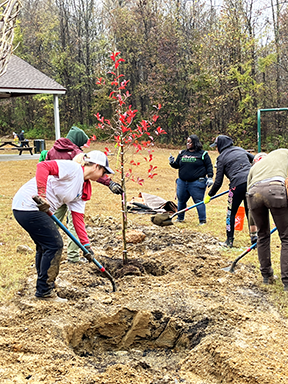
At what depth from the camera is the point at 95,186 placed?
527 inches

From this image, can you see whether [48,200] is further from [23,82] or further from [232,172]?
[23,82]

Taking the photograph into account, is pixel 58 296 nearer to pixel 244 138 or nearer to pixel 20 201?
pixel 20 201

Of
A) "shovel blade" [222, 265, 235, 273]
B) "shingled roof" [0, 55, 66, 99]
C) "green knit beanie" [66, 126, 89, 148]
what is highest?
"shingled roof" [0, 55, 66, 99]

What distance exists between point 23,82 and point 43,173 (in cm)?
1606

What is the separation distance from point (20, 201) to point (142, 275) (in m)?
2.01

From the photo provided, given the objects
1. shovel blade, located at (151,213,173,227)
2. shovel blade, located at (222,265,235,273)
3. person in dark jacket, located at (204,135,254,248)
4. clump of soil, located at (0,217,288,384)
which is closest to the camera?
clump of soil, located at (0,217,288,384)

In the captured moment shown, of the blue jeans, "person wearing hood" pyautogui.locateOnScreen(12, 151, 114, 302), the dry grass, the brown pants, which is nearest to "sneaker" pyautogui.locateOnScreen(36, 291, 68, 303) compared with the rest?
"person wearing hood" pyautogui.locateOnScreen(12, 151, 114, 302)

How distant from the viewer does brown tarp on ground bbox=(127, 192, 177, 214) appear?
9320 mm

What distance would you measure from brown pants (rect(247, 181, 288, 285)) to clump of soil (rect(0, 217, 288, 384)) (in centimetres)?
42

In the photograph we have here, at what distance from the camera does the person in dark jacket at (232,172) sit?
620cm

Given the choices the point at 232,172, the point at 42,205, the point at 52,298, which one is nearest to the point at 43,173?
the point at 42,205

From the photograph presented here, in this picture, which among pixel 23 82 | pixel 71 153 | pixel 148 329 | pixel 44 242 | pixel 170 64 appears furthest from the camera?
pixel 170 64

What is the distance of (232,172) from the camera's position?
628 cm

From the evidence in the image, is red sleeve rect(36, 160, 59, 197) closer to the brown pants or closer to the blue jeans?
the brown pants
